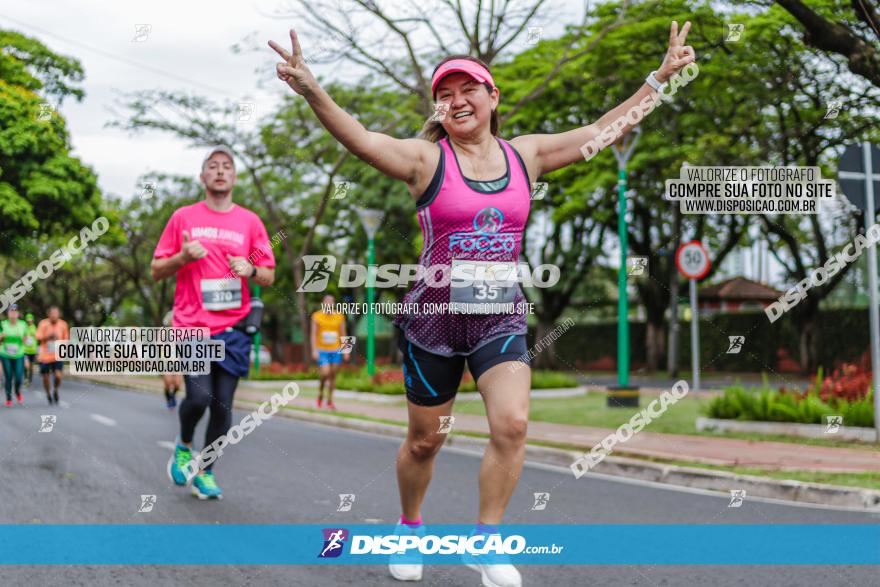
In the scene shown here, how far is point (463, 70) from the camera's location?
135 inches

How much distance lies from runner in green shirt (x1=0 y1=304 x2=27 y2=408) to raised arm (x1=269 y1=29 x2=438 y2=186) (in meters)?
13.1

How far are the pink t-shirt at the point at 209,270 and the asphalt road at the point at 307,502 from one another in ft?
3.88

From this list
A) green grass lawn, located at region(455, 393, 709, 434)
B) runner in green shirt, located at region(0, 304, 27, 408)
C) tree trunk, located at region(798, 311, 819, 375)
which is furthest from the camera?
tree trunk, located at region(798, 311, 819, 375)


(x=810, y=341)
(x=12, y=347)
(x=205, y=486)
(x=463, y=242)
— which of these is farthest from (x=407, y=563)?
(x=810, y=341)

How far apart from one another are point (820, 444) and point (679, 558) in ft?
17.3

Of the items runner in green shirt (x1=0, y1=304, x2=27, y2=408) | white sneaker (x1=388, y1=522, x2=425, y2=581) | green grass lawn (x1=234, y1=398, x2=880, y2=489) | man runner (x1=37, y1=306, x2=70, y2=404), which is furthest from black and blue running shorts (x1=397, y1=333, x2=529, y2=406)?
runner in green shirt (x1=0, y1=304, x2=27, y2=408)

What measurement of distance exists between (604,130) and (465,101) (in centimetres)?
64

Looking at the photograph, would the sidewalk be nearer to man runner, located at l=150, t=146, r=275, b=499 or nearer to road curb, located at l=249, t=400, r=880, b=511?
road curb, located at l=249, t=400, r=880, b=511

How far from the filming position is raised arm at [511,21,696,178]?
12.2 feet

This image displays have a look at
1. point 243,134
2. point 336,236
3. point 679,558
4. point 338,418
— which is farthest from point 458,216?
point 336,236

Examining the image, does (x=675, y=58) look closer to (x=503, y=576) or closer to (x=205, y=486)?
(x=503, y=576)

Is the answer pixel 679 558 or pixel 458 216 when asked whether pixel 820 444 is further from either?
pixel 458 216

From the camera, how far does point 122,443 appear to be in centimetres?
924

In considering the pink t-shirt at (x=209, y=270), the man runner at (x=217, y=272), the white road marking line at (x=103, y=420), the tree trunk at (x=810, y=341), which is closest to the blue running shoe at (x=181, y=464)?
the man runner at (x=217, y=272)
